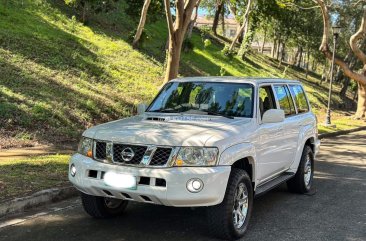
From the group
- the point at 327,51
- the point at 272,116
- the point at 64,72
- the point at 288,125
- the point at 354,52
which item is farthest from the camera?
the point at 354,52

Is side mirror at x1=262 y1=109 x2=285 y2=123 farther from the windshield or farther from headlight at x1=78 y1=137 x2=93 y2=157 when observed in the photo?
headlight at x1=78 y1=137 x2=93 y2=157

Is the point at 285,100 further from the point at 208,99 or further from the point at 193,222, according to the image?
the point at 193,222

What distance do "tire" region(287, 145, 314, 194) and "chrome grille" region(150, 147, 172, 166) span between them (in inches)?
133

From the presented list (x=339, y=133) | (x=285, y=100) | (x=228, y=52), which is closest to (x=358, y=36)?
(x=339, y=133)

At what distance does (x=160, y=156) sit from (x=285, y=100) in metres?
3.12

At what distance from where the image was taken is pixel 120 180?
5039 mm

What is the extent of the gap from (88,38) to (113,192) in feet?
55.9

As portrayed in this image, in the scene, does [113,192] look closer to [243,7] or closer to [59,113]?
[59,113]

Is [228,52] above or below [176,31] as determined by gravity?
above

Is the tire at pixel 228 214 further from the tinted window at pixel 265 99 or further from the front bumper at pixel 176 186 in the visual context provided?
the tinted window at pixel 265 99

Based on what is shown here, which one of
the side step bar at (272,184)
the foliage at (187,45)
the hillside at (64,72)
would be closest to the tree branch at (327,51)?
the hillside at (64,72)

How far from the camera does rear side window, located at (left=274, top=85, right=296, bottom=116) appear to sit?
23.7 ft

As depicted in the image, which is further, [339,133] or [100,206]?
[339,133]

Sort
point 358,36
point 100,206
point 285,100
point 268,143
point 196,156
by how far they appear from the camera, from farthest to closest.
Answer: point 358,36
point 285,100
point 268,143
point 100,206
point 196,156
